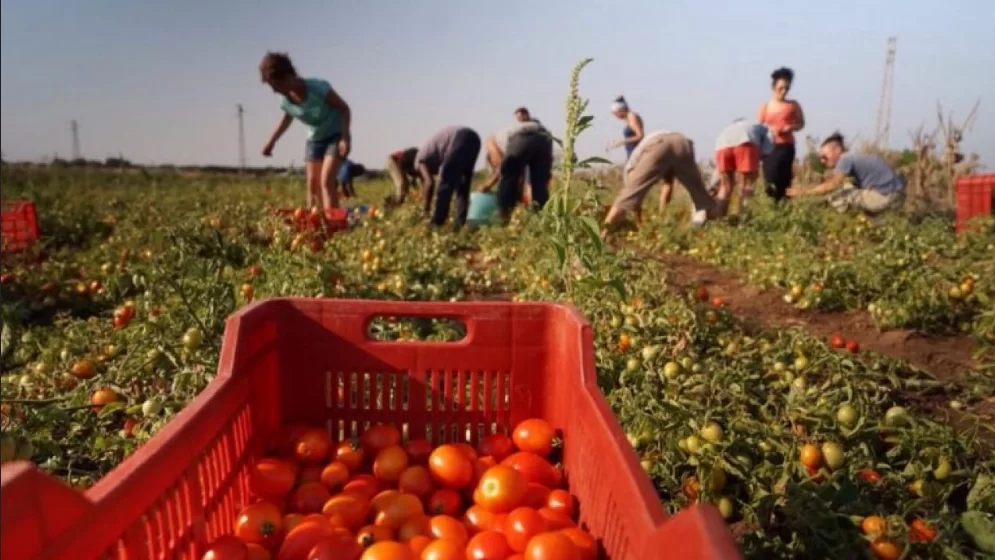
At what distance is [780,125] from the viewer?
797cm

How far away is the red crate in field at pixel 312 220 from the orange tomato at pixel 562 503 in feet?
11.6

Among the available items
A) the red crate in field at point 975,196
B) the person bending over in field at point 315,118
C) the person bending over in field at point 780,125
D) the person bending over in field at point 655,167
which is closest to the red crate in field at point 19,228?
the person bending over in field at point 315,118

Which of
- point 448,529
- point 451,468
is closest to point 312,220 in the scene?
point 451,468

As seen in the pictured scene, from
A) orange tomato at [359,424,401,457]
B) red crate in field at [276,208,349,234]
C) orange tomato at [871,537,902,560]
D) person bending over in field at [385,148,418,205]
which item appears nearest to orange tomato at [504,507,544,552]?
orange tomato at [359,424,401,457]

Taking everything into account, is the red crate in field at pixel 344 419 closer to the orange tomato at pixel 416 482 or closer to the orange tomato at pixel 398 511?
the orange tomato at pixel 416 482

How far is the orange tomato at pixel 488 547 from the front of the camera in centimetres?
150

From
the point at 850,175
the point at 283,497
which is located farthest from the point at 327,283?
the point at 850,175

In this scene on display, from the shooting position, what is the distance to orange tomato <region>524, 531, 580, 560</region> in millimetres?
1361

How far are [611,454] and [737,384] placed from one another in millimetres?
1293

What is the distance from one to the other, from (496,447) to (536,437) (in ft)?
0.43

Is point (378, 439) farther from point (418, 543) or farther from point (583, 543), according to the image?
point (583, 543)

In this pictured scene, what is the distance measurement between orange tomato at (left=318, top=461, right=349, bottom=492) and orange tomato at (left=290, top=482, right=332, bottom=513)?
0.18 feet

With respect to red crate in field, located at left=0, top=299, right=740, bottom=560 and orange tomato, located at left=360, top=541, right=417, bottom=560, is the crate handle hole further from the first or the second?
orange tomato, located at left=360, top=541, right=417, bottom=560

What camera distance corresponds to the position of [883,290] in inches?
160
